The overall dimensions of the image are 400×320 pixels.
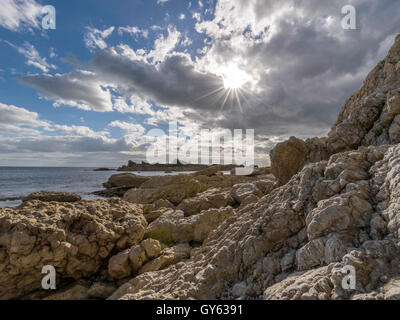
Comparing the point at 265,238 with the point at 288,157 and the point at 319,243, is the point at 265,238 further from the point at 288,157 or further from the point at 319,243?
the point at 288,157

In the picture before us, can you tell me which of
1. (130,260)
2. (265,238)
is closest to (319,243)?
(265,238)

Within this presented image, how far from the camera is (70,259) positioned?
6547mm

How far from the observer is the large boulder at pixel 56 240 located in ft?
19.4

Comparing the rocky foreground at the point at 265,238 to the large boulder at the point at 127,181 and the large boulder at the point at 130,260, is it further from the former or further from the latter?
the large boulder at the point at 127,181

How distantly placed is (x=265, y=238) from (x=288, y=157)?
582cm

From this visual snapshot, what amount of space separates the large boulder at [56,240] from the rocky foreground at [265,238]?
0.03m

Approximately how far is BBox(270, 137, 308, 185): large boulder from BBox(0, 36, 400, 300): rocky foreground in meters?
0.05

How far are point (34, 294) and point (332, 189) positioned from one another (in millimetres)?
9374

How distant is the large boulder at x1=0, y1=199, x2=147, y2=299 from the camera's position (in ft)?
19.4

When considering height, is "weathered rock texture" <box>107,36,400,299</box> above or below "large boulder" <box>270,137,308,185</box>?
below

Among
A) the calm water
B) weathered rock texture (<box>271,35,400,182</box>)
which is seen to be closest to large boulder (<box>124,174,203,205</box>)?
weathered rock texture (<box>271,35,400,182</box>)

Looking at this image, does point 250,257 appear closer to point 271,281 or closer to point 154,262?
point 271,281

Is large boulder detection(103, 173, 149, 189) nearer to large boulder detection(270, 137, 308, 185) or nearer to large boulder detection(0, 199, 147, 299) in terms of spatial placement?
large boulder detection(0, 199, 147, 299)
